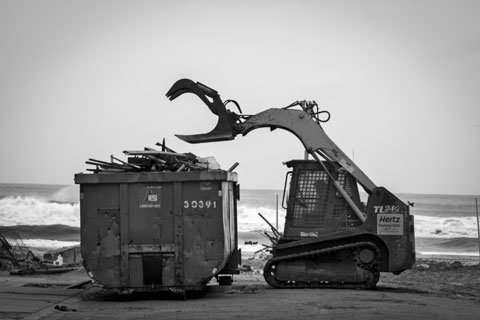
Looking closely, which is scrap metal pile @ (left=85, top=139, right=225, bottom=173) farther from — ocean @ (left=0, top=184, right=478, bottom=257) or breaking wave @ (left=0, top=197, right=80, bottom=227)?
breaking wave @ (left=0, top=197, right=80, bottom=227)

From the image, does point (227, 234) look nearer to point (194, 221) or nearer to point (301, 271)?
point (194, 221)

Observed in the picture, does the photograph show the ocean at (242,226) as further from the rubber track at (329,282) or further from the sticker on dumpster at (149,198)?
the sticker on dumpster at (149,198)

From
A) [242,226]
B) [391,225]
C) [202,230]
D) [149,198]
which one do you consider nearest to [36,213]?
[242,226]

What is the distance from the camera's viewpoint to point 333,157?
58.5 ft

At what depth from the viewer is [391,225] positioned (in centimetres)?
1717

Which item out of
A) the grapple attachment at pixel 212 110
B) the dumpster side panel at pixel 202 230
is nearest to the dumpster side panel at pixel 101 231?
the dumpster side panel at pixel 202 230

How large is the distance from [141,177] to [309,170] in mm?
3917

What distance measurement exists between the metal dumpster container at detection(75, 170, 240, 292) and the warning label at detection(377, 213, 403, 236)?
3.29 metres

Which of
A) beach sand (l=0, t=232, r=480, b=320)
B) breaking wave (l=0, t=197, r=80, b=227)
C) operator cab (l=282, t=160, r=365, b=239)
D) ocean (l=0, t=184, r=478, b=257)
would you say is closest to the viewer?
beach sand (l=0, t=232, r=480, b=320)

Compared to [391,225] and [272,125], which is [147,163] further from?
[391,225]

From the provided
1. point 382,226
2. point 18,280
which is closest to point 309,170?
point 382,226

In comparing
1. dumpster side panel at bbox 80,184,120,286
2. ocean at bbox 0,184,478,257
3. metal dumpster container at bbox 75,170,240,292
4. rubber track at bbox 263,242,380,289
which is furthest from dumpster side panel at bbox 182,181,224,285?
ocean at bbox 0,184,478,257

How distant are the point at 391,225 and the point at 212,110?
4.00 m

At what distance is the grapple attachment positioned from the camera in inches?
701
